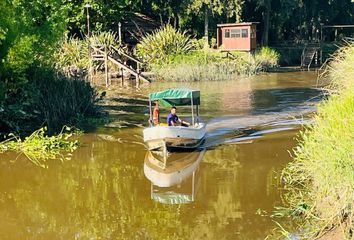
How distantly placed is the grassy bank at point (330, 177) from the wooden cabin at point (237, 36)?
Answer: 107 ft

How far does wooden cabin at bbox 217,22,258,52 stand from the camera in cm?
4450

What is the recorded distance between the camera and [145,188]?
13.3 metres

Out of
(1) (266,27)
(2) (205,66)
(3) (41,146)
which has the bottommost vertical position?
(3) (41,146)

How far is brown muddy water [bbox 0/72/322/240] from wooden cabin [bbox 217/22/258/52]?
22.7m

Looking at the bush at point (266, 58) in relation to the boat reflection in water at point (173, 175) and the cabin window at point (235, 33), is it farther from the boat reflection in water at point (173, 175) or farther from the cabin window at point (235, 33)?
the boat reflection in water at point (173, 175)

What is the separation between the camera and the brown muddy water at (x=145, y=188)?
34.9 ft

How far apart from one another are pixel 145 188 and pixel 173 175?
156cm

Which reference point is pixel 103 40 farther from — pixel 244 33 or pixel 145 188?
pixel 145 188

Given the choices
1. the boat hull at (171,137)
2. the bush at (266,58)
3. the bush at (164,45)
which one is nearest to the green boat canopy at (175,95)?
the boat hull at (171,137)

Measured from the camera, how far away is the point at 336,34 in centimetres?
5581

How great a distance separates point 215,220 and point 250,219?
684 millimetres

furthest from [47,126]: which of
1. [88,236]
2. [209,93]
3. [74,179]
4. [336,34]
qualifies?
[336,34]

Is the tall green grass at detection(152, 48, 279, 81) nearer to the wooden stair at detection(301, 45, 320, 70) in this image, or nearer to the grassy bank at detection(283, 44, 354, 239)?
the wooden stair at detection(301, 45, 320, 70)

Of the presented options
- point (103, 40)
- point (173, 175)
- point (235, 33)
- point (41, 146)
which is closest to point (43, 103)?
point (41, 146)
